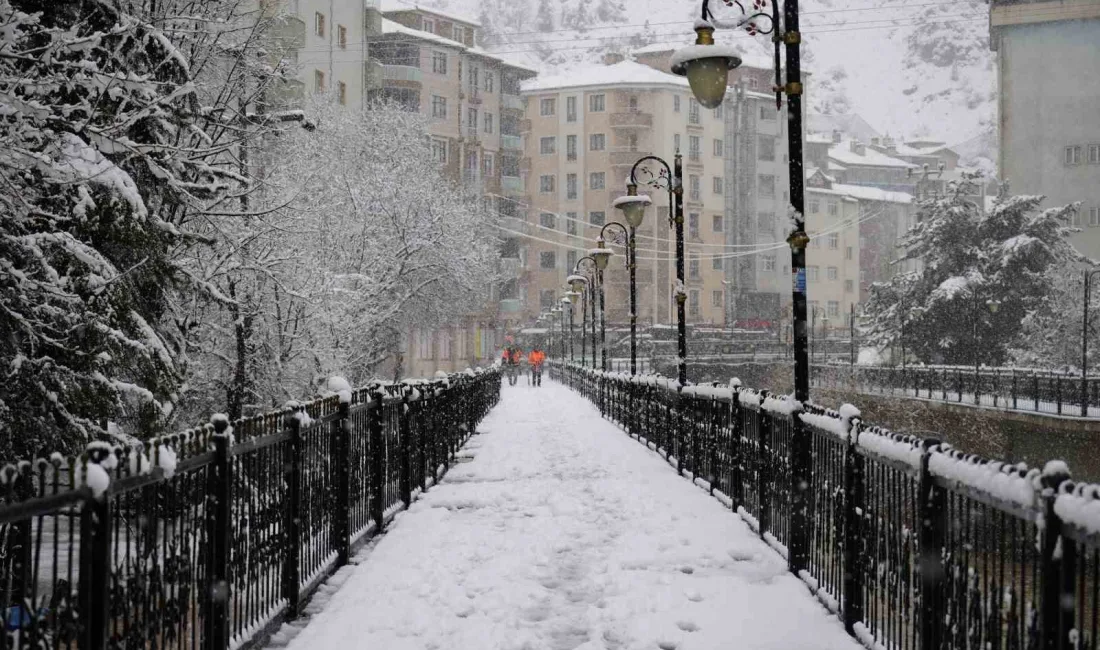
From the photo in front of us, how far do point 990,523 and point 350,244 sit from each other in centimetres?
3284

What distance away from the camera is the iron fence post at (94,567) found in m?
3.92

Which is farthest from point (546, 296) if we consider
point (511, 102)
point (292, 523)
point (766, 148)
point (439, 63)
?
point (292, 523)

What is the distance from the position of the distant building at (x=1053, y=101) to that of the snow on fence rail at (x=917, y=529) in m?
50.2

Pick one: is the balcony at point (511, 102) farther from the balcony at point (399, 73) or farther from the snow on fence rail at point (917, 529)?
the snow on fence rail at point (917, 529)

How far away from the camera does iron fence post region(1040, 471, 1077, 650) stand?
349 cm

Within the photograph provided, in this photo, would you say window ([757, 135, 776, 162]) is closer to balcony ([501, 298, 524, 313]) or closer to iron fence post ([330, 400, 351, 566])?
balcony ([501, 298, 524, 313])

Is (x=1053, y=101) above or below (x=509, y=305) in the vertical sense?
above

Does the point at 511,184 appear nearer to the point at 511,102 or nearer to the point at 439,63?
the point at 511,102

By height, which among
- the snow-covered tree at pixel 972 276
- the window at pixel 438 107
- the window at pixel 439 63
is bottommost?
the snow-covered tree at pixel 972 276

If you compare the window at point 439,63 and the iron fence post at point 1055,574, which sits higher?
the window at point 439,63

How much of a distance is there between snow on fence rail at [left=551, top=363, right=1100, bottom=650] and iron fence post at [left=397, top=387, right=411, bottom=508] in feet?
12.5

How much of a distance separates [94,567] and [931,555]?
12.6 ft

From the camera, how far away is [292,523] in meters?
7.18

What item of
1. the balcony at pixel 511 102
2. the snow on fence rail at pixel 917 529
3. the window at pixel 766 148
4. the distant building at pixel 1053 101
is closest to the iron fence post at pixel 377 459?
the snow on fence rail at pixel 917 529
